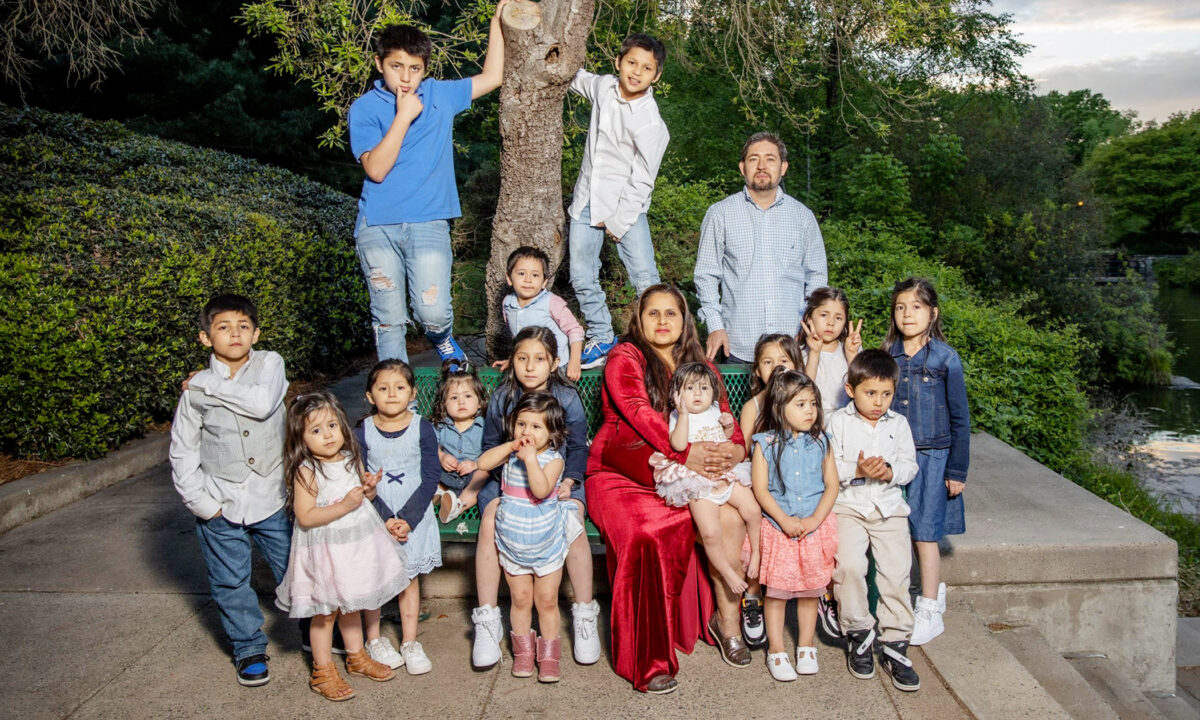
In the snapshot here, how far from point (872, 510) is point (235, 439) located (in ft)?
8.24

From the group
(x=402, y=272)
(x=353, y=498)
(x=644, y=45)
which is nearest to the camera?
(x=353, y=498)

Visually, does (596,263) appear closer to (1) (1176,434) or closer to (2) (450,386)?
(2) (450,386)

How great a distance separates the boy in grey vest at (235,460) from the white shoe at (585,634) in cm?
118

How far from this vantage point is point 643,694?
11.1 ft

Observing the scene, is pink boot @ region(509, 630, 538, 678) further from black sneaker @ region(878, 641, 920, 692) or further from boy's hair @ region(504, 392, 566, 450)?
black sneaker @ region(878, 641, 920, 692)

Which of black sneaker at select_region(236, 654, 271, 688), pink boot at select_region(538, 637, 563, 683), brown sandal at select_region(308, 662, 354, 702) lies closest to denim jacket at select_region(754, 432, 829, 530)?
pink boot at select_region(538, 637, 563, 683)

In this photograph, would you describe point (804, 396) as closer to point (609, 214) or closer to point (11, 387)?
point (609, 214)

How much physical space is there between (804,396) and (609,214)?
66.3 inches

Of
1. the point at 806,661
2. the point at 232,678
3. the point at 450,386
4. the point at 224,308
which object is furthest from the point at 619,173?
the point at 232,678

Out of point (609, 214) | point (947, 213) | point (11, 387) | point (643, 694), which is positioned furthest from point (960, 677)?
point (947, 213)

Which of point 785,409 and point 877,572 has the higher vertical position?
point 785,409

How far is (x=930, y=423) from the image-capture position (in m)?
3.82

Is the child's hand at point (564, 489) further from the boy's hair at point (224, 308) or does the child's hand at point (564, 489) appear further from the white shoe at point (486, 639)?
the boy's hair at point (224, 308)

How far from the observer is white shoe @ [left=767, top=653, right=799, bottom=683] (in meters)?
3.44
